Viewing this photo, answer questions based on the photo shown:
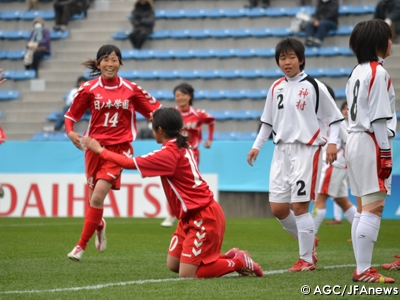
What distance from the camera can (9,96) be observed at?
70.4 ft

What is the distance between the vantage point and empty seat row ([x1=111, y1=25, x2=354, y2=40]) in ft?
66.1

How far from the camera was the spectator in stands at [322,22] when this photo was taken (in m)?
19.6

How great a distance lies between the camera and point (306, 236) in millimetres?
7316

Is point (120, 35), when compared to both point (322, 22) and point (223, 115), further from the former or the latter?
point (322, 22)

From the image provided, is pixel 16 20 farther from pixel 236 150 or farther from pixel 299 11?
pixel 236 150

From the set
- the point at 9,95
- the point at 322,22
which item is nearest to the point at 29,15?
the point at 9,95

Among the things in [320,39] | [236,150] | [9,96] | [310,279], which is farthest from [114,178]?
[9,96]

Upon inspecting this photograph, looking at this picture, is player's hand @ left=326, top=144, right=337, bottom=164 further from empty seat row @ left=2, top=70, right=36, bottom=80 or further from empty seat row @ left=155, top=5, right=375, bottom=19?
empty seat row @ left=2, top=70, right=36, bottom=80

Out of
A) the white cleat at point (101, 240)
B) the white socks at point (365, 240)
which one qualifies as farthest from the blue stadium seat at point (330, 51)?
the white socks at point (365, 240)

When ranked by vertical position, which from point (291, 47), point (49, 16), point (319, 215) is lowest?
point (319, 215)

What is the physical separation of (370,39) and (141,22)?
50.5 ft

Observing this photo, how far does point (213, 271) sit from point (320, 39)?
1386cm

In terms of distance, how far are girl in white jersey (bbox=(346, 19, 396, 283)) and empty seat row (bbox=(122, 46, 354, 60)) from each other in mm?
13201

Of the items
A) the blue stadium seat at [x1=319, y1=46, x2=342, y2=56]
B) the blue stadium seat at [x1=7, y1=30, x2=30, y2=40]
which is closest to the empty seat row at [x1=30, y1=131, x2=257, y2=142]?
the blue stadium seat at [x1=319, y1=46, x2=342, y2=56]
